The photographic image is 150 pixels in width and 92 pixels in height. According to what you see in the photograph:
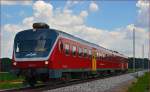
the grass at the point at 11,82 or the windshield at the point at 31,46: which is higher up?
the windshield at the point at 31,46

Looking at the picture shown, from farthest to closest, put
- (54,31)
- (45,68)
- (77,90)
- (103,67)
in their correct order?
(103,67)
(54,31)
(45,68)
(77,90)

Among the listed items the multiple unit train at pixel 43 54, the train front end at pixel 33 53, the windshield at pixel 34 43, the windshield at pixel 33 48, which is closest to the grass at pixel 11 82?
the train front end at pixel 33 53

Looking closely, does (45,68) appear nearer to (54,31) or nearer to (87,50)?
(54,31)

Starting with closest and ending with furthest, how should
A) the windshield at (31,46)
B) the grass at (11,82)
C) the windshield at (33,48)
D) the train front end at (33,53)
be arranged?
the train front end at (33,53) → the windshield at (33,48) → the windshield at (31,46) → the grass at (11,82)

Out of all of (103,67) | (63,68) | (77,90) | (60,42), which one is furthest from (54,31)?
(103,67)

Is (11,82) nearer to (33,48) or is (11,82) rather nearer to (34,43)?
(34,43)

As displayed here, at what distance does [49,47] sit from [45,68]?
1417mm

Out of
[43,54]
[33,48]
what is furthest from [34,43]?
[43,54]

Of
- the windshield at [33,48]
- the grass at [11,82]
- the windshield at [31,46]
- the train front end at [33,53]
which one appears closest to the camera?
the train front end at [33,53]

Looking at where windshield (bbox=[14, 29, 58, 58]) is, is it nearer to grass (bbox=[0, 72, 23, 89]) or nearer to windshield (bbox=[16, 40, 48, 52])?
windshield (bbox=[16, 40, 48, 52])

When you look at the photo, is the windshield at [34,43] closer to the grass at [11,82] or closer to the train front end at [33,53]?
the train front end at [33,53]

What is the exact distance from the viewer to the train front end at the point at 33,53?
81.7ft

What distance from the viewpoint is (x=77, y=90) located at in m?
22.8

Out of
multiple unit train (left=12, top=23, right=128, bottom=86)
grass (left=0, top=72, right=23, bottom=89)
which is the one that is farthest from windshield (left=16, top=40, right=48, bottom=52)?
grass (left=0, top=72, right=23, bottom=89)
